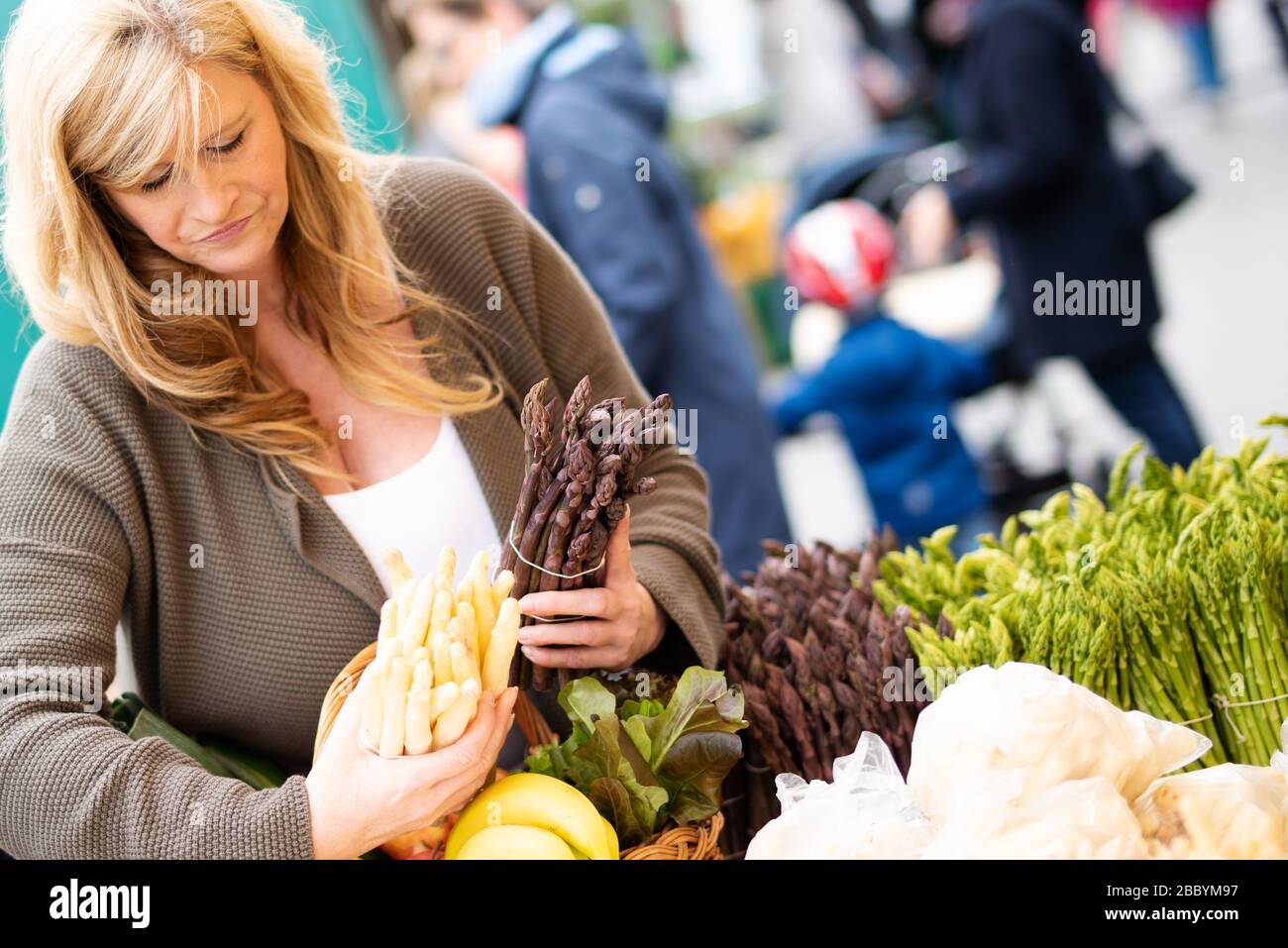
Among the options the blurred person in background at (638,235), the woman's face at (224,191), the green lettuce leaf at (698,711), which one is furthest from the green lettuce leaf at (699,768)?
the blurred person in background at (638,235)

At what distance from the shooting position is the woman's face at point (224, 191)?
1.64m

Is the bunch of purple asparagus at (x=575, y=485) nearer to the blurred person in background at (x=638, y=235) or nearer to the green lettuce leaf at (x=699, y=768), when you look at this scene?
the green lettuce leaf at (x=699, y=768)

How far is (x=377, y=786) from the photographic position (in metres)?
1.39

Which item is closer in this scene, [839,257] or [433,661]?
[433,661]

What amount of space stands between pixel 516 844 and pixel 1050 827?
567 millimetres

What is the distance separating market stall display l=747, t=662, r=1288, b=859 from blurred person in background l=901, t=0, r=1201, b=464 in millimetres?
2991

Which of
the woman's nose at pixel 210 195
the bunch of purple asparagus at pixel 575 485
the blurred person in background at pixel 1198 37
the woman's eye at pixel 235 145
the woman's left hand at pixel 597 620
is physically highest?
the blurred person in background at pixel 1198 37

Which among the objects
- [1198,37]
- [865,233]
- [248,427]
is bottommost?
[248,427]

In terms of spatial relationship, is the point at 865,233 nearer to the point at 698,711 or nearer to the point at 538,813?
the point at 698,711

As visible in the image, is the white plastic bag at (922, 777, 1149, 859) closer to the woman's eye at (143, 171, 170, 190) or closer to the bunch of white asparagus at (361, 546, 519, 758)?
the bunch of white asparagus at (361, 546, 519, 758)

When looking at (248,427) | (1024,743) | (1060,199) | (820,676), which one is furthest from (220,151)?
(1060,199)

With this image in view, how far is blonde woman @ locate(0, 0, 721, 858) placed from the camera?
1472 millimetres
